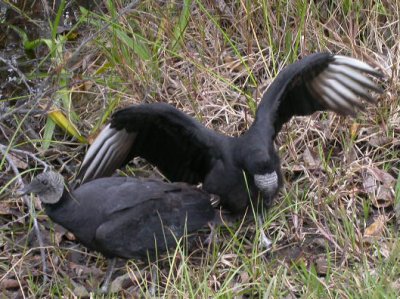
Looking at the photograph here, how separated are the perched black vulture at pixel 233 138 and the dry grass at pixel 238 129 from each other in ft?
0.83

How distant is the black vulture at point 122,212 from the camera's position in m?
5.04

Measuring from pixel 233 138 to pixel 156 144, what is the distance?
0.41m

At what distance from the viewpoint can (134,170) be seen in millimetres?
5988

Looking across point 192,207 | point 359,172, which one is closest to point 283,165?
point 359,172

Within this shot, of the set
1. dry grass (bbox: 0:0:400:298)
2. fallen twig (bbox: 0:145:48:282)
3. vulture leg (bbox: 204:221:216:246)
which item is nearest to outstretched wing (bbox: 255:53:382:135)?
dry grass (bbox: 0:0:400:298)

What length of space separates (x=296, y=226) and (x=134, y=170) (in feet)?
3.45

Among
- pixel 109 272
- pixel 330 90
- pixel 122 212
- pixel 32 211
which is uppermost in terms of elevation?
pixel 330 90

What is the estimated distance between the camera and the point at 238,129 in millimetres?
6051

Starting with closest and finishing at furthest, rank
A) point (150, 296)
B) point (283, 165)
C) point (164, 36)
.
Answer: point (150, 296) → point (283, 165) → point (164, 36)

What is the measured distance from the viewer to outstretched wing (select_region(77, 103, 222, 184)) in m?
5.31

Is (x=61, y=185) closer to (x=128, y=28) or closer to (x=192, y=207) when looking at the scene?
(x=192, y=207)

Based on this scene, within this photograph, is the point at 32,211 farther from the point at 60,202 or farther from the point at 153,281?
the point at 153,281

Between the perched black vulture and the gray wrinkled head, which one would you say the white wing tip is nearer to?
the perched black vulture

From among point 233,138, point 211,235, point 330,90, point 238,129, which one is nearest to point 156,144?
point 233,138
